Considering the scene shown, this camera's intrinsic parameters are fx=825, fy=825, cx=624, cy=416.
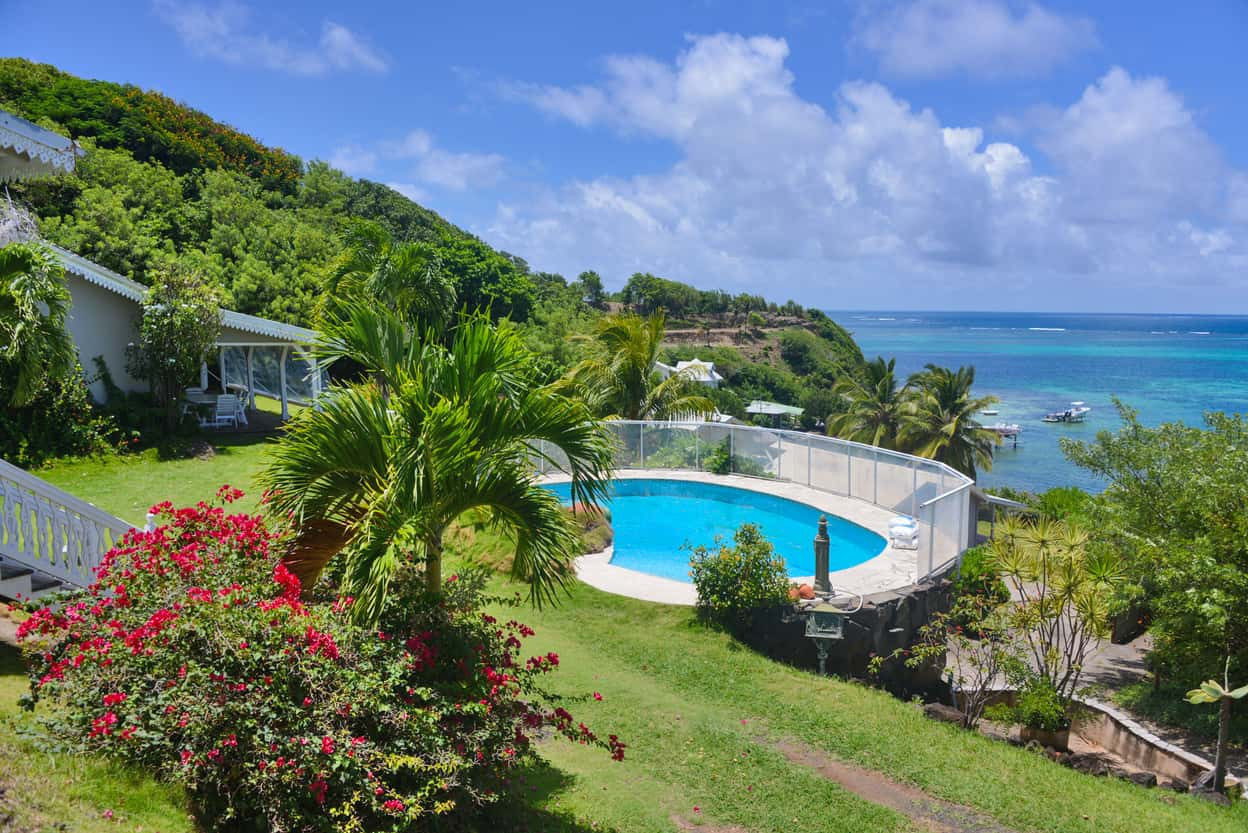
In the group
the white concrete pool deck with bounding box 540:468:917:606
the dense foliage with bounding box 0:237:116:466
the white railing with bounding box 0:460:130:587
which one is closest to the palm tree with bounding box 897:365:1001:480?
the white concrete pool deck with bounding box 540:468:917:606

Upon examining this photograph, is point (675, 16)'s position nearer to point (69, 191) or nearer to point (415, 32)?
point (415, 32)

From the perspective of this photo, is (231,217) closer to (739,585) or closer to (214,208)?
(214,208)

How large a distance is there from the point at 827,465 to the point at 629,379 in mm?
6293

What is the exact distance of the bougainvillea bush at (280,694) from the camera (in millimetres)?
4445

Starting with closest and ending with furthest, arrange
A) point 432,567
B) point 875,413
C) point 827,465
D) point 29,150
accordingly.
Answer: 1. point 432,567
2. point 29,150
3. point 827,465
4. point 875,413

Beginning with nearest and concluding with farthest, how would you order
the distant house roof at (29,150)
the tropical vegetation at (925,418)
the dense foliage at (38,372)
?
the dense foliage at (38,372) → the distant house roof at (29,150) → the tropical vegetation at (925,418)

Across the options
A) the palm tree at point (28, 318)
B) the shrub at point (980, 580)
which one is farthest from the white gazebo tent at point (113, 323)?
the shrub at point (980, 580)

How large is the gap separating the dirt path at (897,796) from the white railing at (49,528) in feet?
21.7

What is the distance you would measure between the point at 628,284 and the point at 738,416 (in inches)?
2532

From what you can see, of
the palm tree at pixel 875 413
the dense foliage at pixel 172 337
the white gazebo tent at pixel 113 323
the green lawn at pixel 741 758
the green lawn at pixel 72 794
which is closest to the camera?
the green lawn at pixel 72 794

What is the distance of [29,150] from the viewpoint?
10633 mm

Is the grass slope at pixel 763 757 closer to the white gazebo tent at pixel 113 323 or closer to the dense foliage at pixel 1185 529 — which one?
the dense foliage at pixel 1185 529

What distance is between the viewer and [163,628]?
485cm

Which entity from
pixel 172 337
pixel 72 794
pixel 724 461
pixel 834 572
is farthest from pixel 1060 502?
pixel 172 337
